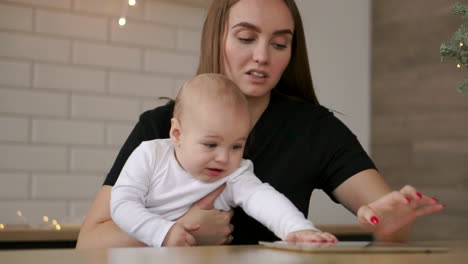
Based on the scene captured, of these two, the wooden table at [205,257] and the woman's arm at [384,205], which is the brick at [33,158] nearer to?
the woman's arm at [384,205]

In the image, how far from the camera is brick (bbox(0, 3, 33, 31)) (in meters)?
3.06

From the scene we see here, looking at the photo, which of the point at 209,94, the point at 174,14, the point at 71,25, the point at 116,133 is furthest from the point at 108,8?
the point at 209,94

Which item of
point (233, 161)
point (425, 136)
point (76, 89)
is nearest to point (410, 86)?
point (425, 136)

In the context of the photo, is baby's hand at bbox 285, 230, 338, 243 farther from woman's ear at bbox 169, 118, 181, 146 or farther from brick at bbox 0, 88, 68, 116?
brick at bbox 0, 88, 68, 116

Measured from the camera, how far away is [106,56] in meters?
3.29

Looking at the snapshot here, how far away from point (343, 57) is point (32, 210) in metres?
1.84

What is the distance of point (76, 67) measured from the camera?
127 inches

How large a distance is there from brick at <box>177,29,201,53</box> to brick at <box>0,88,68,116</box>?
24.0 inches

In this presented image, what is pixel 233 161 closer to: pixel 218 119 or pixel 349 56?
pixel 218 119

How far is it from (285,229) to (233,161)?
0.79 feet

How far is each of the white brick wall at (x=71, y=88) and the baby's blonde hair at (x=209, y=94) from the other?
1.55 metres

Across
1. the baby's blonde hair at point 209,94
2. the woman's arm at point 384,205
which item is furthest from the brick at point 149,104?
the baby's blonde hair at point 209,94

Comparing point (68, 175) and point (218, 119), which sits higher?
point (218, 119)

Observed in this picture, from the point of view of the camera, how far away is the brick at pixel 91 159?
3.23 meters
